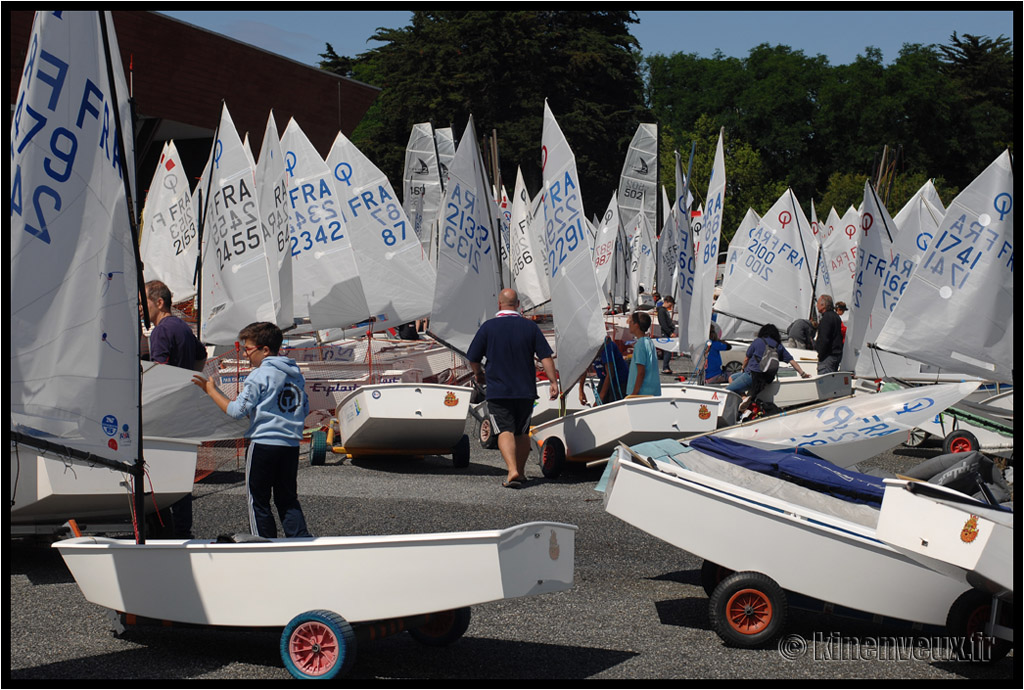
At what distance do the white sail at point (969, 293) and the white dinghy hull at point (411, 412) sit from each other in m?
3.69

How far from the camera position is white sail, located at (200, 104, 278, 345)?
1184 cm

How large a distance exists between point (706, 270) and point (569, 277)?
357 centimetres

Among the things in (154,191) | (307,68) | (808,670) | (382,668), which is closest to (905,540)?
(808,670)

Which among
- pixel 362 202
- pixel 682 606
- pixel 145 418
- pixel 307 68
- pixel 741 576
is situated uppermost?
pixel 307 68

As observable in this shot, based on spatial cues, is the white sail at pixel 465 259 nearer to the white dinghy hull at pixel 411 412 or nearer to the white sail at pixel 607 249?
the white dinghy hull at pixel 411 412

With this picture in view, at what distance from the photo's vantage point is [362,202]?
14656 millimetres

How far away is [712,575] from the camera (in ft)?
18.5

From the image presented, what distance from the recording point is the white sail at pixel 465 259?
37.8ft

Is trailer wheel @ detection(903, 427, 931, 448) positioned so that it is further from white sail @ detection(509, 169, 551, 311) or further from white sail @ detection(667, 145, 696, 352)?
white sail @ detection(509, 169, 551, 311)

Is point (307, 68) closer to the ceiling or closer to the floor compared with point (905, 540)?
closer to the ceiling

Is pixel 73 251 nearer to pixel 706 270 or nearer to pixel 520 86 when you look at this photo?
pixel 706 270

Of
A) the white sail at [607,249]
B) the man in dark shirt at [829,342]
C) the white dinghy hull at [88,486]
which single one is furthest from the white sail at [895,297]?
the white sail at [607,249]

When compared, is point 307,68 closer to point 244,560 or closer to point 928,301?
point 928,301

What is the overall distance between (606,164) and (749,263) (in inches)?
1231
